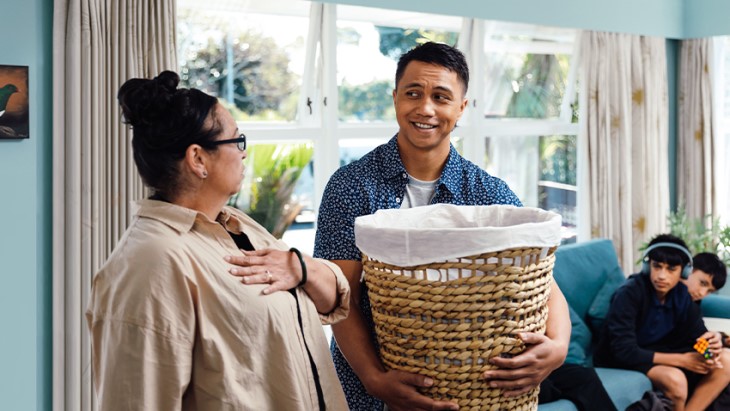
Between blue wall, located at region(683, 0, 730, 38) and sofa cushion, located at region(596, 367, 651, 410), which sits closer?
sofa cushion, located at region(596, 367, 651, 410)

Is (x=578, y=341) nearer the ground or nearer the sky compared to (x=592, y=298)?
nearer the ground

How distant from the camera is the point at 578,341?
13.2ft

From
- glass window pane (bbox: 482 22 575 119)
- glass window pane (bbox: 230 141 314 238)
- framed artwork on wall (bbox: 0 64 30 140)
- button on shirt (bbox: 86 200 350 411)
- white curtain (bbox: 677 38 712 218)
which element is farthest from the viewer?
white curtain (bbox: 677 38 712 218)

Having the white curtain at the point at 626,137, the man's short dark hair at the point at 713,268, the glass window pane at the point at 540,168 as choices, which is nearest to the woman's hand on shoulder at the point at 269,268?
the man's short dark hair at the point at 713,268

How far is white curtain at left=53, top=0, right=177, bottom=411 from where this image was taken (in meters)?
3.14

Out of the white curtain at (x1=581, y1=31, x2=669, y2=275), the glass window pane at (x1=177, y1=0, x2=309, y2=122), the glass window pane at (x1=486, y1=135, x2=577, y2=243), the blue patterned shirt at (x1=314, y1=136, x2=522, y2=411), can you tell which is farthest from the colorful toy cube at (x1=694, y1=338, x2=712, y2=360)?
the blue patterned shirt at (x1=314, y1=136, x2=522, y2=411)

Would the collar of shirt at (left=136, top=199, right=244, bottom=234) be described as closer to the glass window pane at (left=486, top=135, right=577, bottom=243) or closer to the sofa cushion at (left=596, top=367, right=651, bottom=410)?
the sofa cushion at (left=596, top=367, right=651, bottom=410)

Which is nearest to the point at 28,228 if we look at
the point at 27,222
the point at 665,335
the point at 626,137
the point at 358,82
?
the point at 27,222

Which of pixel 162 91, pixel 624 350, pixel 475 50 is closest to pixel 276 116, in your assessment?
pixel 475 50

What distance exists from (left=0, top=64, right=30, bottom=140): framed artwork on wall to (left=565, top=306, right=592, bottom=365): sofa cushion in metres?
2.59

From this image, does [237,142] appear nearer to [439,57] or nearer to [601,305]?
[439,57]

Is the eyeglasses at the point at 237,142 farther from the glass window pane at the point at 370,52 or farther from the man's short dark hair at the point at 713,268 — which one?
the man's short dark hair at the point at 713,268

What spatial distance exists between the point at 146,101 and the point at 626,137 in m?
4.45

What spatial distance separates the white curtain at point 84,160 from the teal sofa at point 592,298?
6.96 ft
